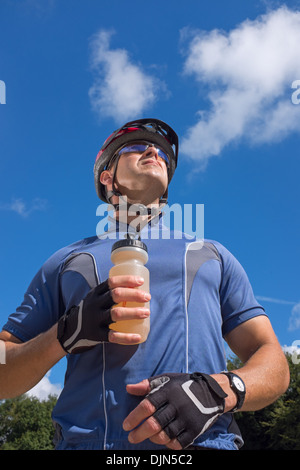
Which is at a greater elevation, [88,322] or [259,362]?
[88,322]

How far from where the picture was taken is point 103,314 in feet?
9.84

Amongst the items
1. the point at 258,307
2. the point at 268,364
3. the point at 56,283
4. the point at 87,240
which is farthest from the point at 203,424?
the point at 87,240

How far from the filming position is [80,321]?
313 cm

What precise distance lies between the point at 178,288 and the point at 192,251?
45cm

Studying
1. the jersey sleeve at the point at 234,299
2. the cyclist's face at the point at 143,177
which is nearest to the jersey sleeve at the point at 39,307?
the cyclist's face at the point at 143,177

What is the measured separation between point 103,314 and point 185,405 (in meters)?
0.80

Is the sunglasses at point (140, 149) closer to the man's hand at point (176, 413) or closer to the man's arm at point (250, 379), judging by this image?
the man's arm at point (250, 379)

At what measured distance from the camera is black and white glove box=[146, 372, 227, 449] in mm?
2633

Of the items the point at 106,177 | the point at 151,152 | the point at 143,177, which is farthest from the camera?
the point at 106,177

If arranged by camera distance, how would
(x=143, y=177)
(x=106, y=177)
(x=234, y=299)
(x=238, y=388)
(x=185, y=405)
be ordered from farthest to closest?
(x=106, y=177)
(x=143, y=177)
(x=234, y=299)
(x=238, y=388)
(x=185, y=405)

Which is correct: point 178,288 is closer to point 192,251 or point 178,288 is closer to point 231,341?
point 192,251

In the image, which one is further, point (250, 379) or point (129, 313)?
point (250, 379)

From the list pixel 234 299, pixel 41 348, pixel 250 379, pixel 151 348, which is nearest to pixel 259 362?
pixel 250 379

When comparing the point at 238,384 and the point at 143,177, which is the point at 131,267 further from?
the point at 143,177
